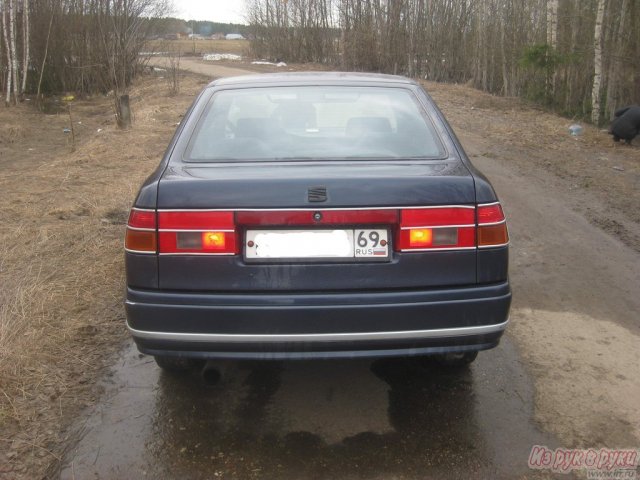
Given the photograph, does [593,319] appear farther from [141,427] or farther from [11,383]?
[11,383]

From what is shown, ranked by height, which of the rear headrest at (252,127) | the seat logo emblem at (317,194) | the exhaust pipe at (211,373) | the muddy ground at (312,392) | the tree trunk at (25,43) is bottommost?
the exhaust pipe at (211,373)

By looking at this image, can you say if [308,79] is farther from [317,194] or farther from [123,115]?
[123,115]

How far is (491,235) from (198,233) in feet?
4.11

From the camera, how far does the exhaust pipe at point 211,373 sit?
3.39 m

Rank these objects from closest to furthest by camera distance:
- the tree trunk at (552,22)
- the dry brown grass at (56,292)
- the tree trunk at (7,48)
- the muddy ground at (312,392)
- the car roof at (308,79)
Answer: the muddy ground at (312,392) < the dry brown grass at (56,292) < the car roof at (308,79) < the tree trunk at (552,22) < the tree trunk at (7,48)

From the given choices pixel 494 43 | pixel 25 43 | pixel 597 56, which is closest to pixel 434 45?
pixel 494 43

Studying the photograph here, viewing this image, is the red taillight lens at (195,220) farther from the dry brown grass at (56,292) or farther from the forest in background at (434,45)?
the forest in background at (434,45)

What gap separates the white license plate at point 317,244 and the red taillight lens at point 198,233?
0.09 m

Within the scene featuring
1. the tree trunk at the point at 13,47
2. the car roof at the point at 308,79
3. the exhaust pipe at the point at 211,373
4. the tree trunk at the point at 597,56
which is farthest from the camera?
the tree trunk at the point at 13,47

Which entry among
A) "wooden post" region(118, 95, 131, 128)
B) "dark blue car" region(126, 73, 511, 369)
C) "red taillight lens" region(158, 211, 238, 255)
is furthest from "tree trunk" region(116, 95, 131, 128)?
"red taillight lens" region(158, 211, 238, 255)

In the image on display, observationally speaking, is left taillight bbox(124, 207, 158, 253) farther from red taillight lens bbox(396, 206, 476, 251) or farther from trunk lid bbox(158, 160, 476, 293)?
red taillight lens bbox(396, 206, 476, 251)

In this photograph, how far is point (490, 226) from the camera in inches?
106

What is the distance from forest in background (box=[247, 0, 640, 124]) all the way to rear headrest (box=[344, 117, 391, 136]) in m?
13.7

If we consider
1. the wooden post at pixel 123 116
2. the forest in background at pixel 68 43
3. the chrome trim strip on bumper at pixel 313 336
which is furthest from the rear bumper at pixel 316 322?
the forest in background at pixel 68 43
